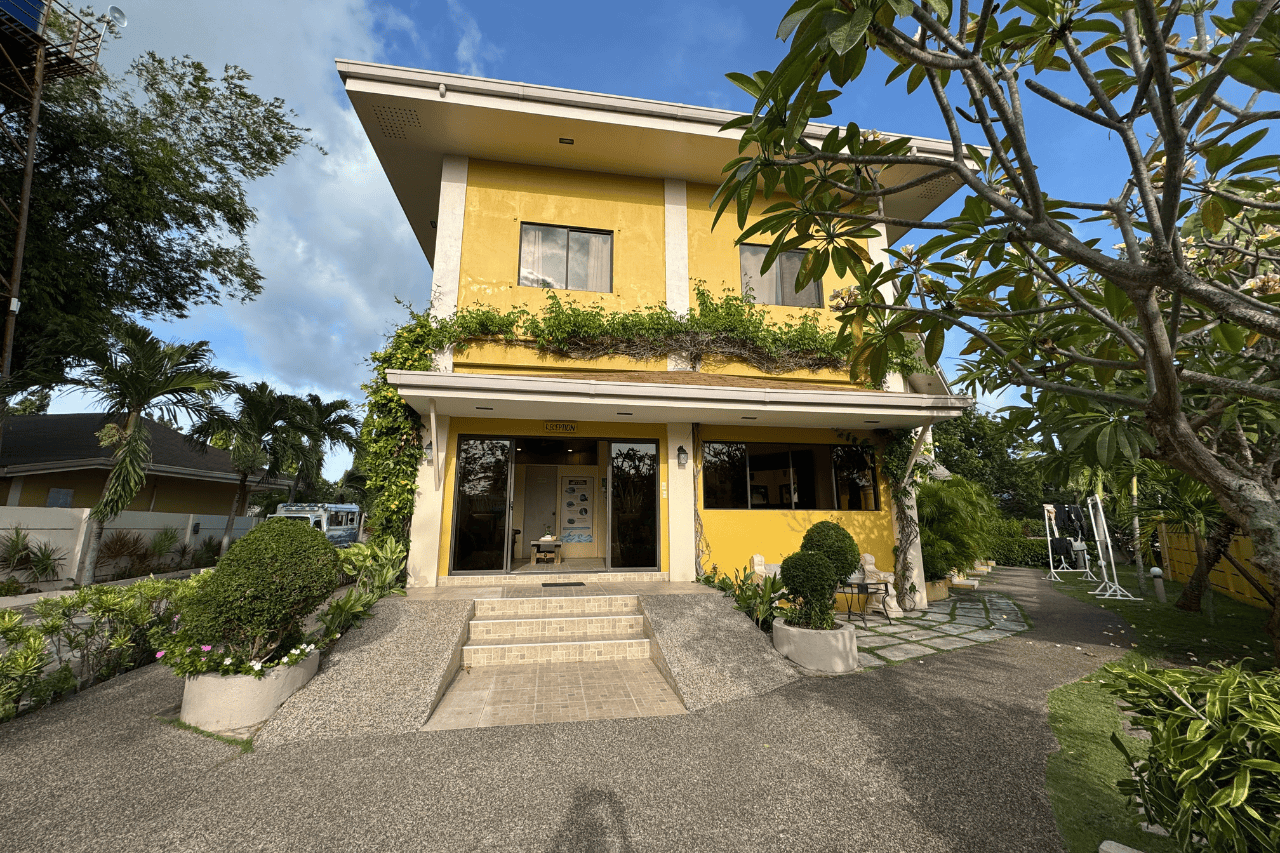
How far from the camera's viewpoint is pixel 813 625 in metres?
5.91

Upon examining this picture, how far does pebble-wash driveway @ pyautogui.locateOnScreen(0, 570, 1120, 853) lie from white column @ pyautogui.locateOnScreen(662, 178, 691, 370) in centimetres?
647

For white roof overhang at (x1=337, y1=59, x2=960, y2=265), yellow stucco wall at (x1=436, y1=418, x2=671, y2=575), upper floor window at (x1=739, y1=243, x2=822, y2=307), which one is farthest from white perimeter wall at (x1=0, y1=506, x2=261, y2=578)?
upper floor window at (x1=739, y1=243, x2=822, y2=307)

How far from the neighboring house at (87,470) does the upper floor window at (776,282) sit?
14.4 meters

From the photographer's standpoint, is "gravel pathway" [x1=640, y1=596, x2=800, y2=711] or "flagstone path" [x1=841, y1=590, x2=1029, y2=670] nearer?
"gravel pathway" [x1=640, y1=596, x2=800, y2=711]

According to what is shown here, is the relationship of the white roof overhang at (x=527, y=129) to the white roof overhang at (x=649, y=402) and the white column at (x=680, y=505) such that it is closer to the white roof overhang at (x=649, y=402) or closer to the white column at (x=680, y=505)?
the white roof overhang at (x=649, y=402)

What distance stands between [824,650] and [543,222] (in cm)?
852

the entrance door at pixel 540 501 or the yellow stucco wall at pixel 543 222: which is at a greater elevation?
the yellow stucco wall at pixel 543 222

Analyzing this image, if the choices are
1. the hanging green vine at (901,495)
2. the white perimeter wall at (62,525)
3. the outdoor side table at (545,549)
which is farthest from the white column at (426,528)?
the white perimeter wall at (62,525)

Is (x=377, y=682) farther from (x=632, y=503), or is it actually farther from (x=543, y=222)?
(x=543, y=222)

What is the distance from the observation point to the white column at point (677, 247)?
9.48 meters

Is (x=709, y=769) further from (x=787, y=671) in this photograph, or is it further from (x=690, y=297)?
(x=690, y=297)

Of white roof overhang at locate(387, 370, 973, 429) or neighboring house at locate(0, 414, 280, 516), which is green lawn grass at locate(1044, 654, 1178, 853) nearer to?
white roof overhang at locate(387, 370, 973, 429)

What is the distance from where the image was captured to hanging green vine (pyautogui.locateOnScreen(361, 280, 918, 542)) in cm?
810

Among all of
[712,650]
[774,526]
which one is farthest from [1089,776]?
[774,526]
